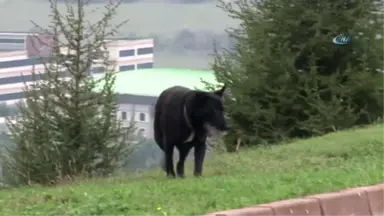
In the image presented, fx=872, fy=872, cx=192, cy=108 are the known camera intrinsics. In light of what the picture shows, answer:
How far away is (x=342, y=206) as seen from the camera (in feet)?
26.3

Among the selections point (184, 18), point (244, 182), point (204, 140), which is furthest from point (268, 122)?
point (244, 182)

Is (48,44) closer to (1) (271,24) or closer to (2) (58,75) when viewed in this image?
(2) (58,75)

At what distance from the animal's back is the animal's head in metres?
0.28

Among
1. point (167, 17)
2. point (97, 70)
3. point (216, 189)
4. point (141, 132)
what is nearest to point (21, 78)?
point (97, 70)

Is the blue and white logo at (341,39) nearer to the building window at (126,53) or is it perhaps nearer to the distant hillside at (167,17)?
the distant hillside at (167,17)

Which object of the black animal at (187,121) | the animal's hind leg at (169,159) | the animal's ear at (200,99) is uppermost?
the animal's ear at (200,99)

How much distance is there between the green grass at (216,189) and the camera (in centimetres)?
743

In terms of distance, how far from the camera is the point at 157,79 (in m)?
21.5

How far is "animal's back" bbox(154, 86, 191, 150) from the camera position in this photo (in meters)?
10.8

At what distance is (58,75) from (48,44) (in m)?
0.77

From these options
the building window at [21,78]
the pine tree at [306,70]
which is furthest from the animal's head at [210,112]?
the pine tree at [306,70]

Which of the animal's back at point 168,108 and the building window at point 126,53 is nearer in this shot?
the animal's back at point 168,108

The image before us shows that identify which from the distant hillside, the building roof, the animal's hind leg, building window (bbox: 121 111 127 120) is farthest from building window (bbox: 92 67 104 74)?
the distant hillside

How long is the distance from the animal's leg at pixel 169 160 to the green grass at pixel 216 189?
269 millimetres
